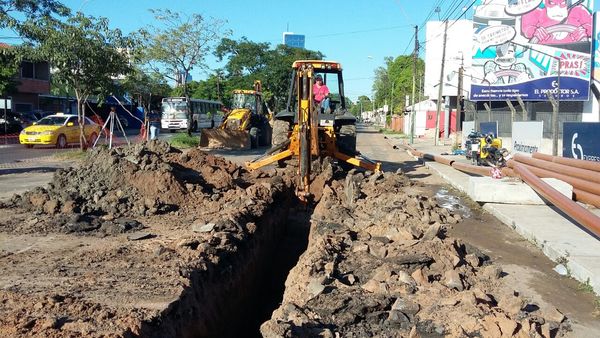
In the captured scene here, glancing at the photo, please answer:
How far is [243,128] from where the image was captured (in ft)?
83.9

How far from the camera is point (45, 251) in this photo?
6.51m

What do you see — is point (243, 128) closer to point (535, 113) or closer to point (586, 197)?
point (586, 197)

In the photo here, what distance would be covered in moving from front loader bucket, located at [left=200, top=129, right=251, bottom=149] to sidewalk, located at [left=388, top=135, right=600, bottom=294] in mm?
15475

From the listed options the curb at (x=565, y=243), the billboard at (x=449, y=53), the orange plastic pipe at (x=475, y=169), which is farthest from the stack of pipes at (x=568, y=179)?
the billboard at (x=449, y=53)

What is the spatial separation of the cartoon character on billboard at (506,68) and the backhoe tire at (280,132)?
986 inches

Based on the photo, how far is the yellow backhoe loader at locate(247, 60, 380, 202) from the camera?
10.6 metres

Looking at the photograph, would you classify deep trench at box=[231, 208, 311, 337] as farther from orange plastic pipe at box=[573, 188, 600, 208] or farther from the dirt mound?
orange plastic pipe at box=[573, 188, 600, 208]

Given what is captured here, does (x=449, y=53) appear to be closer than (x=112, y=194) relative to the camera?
No

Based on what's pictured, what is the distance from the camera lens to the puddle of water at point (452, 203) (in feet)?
33.4

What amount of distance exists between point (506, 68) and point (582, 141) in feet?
74.3

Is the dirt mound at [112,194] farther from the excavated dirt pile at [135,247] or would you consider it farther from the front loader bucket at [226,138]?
the front loader bucket at [226,138]

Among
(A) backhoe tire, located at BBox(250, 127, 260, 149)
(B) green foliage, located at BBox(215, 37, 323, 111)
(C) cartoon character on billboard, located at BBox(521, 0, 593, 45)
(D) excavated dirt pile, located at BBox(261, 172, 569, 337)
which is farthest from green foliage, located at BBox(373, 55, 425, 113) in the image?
(D) excavated dirt pile, located at BBox(261, 172, 569, 337)

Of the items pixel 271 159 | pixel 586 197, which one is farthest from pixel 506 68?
pixel 586 197

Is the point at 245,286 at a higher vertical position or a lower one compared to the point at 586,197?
lower
